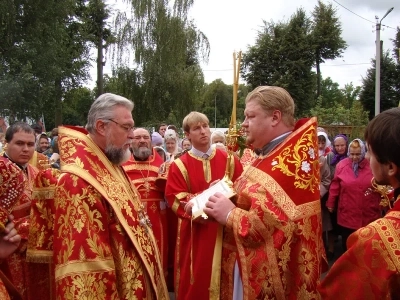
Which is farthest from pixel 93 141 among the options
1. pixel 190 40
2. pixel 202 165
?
pixel 190 40

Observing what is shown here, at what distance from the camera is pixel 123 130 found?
2.88 meters

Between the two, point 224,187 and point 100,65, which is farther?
point 100,65

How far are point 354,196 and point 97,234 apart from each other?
17.0 ft

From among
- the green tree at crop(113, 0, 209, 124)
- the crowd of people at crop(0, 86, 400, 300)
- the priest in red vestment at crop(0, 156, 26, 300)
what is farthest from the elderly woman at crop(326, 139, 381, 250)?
the green tree at crop(113, 0, 209, 124)

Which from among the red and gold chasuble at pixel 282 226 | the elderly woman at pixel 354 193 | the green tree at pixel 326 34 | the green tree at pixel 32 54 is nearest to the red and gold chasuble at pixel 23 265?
the red and gold chasuble at pixel 282 226

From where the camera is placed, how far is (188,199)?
439cm

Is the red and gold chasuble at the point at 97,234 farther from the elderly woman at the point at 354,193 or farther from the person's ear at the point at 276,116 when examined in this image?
the elderly woman at the point at 354,193

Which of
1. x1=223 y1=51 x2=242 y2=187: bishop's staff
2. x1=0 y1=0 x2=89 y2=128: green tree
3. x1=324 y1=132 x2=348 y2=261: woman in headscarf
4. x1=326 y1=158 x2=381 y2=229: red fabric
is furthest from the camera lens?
x1=0 y1=0 x2=89 y2=128: green tree

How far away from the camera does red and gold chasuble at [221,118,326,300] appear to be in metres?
2.77

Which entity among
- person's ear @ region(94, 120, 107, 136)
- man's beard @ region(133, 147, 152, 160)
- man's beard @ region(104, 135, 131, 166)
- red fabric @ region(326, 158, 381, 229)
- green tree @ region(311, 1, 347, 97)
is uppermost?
green tree @ region(311, 1, 347, 97)

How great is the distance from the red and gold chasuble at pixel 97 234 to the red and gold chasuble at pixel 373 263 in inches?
49.4

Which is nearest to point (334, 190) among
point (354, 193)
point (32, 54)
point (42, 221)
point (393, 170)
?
point (354, 193)

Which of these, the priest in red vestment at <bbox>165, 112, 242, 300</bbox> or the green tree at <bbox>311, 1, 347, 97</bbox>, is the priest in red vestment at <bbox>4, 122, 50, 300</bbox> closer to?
the priest in red vestment at <bbox>165, 112, 242, 300</bbox>

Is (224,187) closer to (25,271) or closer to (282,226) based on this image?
(282,226)
